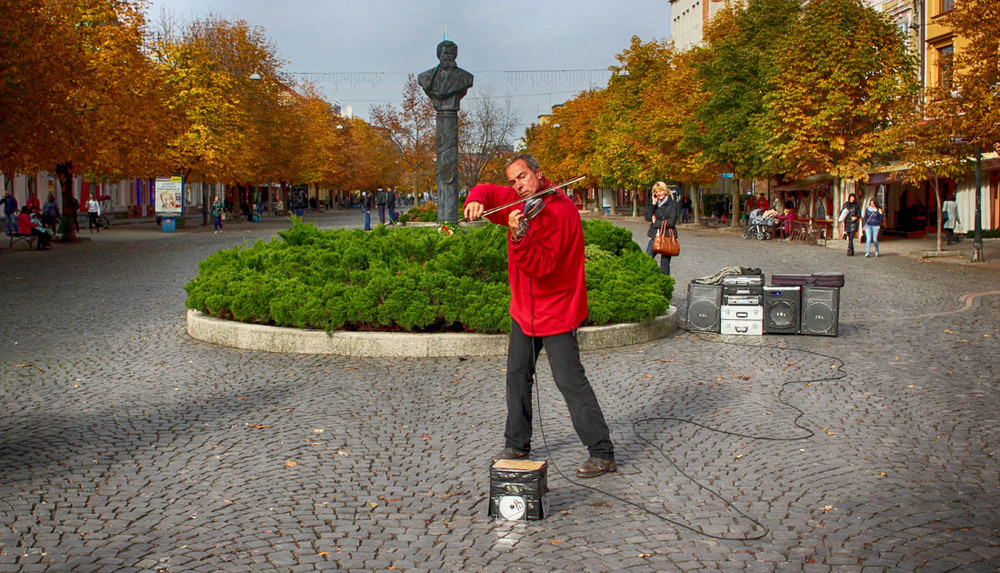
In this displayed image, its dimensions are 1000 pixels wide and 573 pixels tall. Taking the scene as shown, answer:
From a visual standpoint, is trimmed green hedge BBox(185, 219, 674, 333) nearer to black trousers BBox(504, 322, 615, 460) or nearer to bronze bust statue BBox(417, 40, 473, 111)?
black trousers BBox(504, 322, 615, 460)

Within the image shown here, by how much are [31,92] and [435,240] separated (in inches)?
632

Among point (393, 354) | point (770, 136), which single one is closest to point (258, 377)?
point (393, 354)

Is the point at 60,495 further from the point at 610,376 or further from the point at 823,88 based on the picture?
the point at 823,88

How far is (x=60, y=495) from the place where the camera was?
526cm

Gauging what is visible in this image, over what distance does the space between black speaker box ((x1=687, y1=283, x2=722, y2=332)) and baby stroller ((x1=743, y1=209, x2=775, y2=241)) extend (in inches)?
1028

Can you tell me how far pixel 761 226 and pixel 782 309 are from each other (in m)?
26.4

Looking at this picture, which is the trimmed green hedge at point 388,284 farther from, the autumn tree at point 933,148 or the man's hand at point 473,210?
the autumn tree at point 933,148

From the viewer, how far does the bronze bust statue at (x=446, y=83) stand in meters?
21.3

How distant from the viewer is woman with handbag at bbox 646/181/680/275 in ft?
49.5

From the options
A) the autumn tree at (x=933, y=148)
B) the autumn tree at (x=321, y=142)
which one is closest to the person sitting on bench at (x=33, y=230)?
the autumn tree at (x=933, y=148)

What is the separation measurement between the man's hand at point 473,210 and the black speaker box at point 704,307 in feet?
22.4

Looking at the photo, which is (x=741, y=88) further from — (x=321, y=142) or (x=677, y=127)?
(x=321, y=142)

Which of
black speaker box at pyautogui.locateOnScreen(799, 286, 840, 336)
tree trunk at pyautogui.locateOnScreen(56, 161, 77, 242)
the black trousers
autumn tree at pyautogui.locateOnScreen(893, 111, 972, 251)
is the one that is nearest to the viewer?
the black trousers

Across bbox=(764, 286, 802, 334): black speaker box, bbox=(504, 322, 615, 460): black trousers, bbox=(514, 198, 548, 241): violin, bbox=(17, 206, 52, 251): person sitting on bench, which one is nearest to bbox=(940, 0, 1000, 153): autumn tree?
bbox=(764, 286, 802, 334): black speaker box
